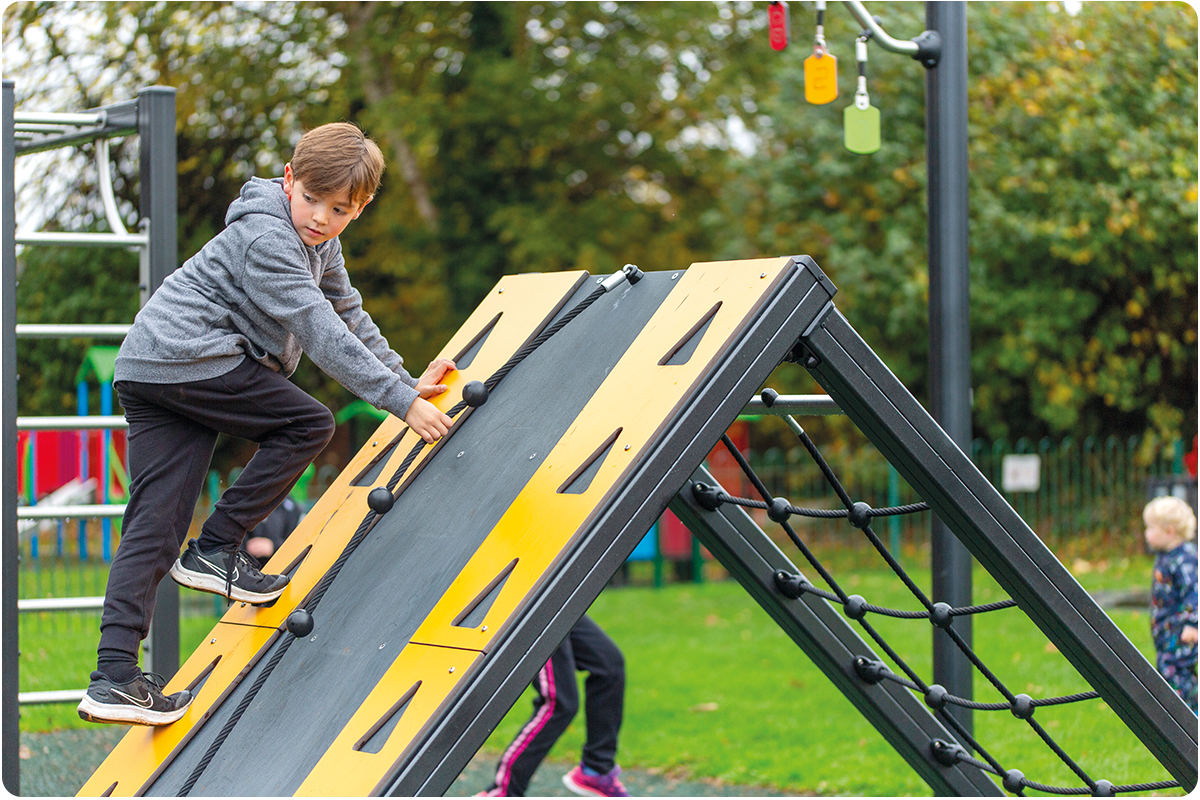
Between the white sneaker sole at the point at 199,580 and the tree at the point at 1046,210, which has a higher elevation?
the tree at the point at 1046,210

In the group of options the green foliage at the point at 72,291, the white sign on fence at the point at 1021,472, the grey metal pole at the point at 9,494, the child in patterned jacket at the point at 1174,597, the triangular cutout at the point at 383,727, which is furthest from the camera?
the green foliage at the point at 72,291

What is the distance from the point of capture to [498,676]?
2059 mm

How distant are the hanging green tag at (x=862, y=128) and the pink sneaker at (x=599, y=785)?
2.50 metres

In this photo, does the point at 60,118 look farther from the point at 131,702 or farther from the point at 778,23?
the point at 778,23

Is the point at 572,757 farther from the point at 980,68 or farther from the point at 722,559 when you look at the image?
the point at 980,68

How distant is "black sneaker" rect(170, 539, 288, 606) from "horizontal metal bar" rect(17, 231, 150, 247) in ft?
5.04

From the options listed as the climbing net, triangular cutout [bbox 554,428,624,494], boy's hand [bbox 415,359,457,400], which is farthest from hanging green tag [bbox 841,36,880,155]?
triangular cutout [bbox 554,428,624,494]

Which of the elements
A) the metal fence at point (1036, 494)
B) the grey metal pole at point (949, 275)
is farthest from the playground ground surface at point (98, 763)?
the metal fence at point (1036, 494)

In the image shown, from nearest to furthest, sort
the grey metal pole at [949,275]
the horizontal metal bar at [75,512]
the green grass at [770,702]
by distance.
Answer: the grey metal pole at [949,275]
the horizontal metal bar at [75,512]
the green grass at [770,702]

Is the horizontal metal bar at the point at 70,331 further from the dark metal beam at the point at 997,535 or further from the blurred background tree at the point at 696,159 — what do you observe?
the blurred background tree at the point at 696,159

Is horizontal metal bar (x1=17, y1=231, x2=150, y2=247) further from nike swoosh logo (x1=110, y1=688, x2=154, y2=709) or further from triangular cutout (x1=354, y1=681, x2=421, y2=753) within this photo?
triangular cutout (x1=354, y1=681, x2=421, y2=753)

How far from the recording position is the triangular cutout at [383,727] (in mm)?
→ 2082

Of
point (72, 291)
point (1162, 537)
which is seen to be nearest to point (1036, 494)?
point (1162, 537)

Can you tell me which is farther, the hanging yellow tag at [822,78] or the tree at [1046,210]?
the tree at [1046,210]
